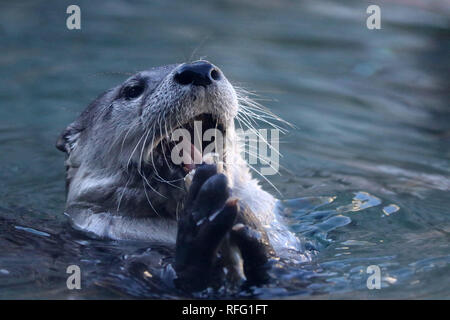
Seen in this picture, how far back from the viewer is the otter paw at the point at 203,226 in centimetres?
322

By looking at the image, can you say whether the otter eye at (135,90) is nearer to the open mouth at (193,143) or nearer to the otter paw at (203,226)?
the open mouth at (193,143)

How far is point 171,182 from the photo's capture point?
12.6 ft

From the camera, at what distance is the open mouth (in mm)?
3867

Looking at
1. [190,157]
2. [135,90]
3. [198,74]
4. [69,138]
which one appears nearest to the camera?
[198,74]

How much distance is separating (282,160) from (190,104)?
2.58 metres

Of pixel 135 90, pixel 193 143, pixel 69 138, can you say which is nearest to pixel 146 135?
pixel 193 143

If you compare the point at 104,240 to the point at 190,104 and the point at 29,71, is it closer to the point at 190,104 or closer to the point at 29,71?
the point at 190,104

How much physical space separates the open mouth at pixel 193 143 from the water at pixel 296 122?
0.49m

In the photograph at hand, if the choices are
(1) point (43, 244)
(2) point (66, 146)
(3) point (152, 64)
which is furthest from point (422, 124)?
(1) point (43, 244)

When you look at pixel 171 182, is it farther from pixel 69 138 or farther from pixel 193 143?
pixel 69 138

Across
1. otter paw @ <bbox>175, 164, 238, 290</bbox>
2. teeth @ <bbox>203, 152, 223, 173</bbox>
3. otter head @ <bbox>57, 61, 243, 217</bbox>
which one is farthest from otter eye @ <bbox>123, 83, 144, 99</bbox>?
otter paw @ <bbox>175, 164, 238, 290</bbox>

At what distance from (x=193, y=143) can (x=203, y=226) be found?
0.79 metres

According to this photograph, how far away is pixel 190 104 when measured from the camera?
380cm

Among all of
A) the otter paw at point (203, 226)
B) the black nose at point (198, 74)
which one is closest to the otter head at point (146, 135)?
the black nose at point (198, 74)
